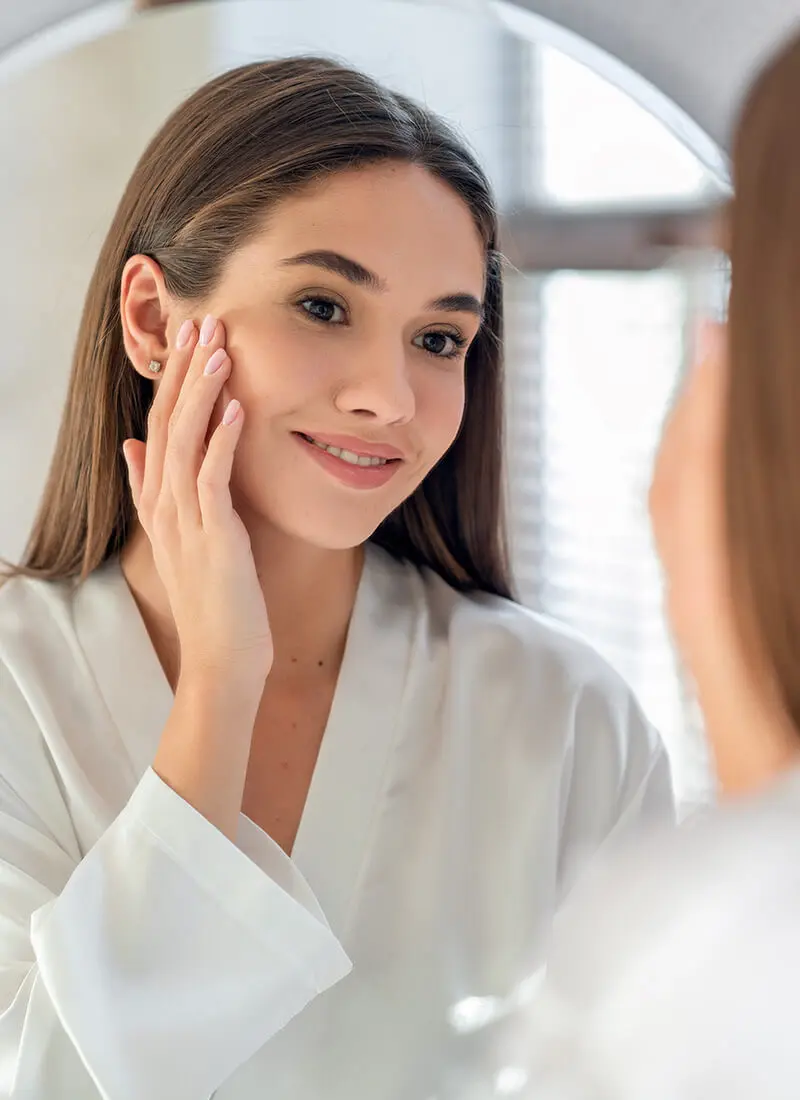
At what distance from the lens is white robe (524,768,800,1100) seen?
1.41ft

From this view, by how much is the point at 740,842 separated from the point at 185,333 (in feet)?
1.45

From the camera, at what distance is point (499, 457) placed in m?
0.90

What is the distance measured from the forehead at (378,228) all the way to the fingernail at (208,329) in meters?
0.04

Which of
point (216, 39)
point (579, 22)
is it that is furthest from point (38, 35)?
point (579, 22)

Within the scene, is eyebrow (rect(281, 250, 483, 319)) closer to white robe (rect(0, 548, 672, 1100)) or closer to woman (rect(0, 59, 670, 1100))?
woman (rect(0, 59, 670, 1100))

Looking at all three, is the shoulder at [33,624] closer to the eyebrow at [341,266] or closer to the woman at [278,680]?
the woman at [278,680]

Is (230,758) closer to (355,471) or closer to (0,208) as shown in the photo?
(355,471)

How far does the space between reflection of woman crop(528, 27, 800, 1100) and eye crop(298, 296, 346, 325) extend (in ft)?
0.87

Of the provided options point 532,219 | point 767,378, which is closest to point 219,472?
point 767,378

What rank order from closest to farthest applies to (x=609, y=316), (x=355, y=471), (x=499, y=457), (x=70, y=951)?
(x=70, y=951), (x=355, y=471), (x=499, y=457), (x=609, y=316)

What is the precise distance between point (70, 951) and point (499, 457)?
438mm

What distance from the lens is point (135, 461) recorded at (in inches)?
30.4

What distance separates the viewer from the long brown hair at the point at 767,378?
1.56 feet

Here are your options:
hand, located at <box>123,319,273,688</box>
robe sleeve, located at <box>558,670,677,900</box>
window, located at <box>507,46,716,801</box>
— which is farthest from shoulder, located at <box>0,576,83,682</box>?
window, located at <box>507,46,716,801</box>
